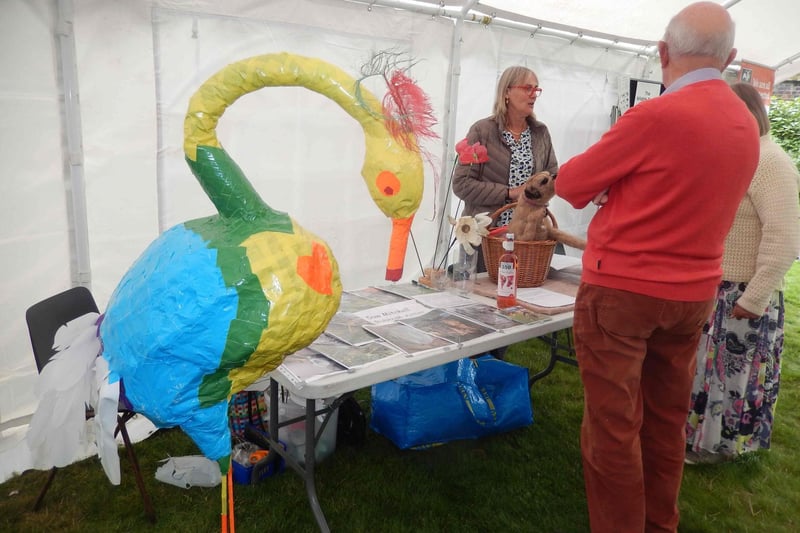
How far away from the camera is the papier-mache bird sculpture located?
882 millimetres

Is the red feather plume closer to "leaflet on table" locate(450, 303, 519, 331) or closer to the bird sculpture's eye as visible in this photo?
the bird sculpture's eye

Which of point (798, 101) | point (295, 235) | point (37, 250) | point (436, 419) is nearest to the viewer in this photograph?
point (295, 235)

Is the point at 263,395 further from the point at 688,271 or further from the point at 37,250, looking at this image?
the point at 688,271

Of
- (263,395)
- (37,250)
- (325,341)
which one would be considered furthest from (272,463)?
(37,250)

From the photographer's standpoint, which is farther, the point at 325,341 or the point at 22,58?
the point at 22,58

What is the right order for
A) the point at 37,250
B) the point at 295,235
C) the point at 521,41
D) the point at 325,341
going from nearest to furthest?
the point at 295,235
the point at 325,341
the point at 37,250
the point at 521,41

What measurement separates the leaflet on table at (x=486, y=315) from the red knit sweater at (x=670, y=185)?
39 centimetres

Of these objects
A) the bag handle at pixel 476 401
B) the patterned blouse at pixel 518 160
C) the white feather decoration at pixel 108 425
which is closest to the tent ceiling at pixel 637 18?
the patterned blouse at pixel 518 160

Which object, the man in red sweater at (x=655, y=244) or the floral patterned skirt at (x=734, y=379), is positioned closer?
the man in red sweater at (x=655, y=244)

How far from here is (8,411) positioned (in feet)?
6.47

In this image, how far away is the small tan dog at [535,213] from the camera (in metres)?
1.75

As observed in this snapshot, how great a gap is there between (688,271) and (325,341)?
88cm

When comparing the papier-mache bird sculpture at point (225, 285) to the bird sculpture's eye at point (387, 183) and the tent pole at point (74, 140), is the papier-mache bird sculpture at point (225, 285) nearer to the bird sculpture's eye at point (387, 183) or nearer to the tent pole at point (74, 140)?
the bird sculpture's eye at point (387, 183)

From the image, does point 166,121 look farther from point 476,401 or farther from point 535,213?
point 476,401
